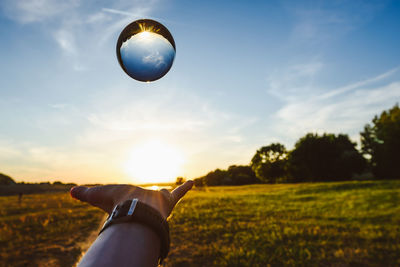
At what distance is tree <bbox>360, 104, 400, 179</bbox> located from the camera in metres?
43.6

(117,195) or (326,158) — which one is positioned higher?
(326,158)

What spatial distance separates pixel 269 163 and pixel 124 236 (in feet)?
289

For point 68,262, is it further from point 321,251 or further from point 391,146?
point 391,146

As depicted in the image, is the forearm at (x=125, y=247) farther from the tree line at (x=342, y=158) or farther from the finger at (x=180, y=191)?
the tree line at (x=342, y=158)

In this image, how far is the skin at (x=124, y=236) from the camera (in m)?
1.20

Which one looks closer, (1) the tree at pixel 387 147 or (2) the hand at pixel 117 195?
(2) the hand at pixel 117 195

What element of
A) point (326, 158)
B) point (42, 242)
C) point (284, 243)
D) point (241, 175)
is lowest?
point (284, 243)

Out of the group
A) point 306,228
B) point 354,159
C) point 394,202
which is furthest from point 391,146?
point 306,228

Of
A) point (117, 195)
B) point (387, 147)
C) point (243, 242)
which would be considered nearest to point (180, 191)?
point (117, 195)

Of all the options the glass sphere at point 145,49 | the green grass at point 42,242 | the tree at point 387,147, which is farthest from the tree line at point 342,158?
the glass sphere at point 145,49

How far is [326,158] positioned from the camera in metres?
60.8

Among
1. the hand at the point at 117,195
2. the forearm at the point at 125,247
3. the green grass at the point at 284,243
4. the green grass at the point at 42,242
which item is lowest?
the green grass at the point at 284,243

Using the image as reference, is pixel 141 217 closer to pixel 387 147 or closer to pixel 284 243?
pixel 284 243

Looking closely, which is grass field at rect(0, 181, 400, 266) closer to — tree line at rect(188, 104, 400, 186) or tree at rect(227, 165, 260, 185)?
tree line at rect(188, 104, 400, 186)
